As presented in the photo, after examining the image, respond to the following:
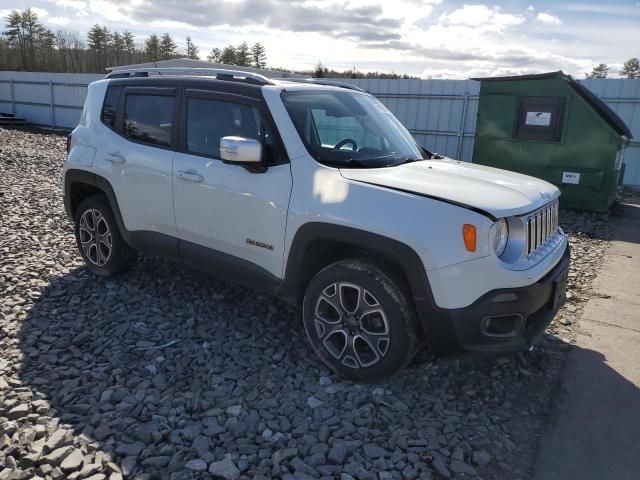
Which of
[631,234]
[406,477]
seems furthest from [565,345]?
[631,234]

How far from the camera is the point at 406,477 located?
2551 millimetres

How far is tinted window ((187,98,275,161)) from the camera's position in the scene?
366 cm

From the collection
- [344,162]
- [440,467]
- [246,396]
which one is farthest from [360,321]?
[344,162]

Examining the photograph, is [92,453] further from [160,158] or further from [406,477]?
[160,158]

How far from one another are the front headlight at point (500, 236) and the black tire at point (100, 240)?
3378 mm

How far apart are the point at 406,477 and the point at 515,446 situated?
728mm

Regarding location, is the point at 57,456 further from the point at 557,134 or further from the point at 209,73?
the point at 557,134

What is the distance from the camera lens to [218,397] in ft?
10.3

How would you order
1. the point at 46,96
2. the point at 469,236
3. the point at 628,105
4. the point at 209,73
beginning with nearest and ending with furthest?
the point at 469,236
the point at 209,73
the point at 628,105
the point at 46,96

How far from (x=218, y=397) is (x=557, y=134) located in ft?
27.0

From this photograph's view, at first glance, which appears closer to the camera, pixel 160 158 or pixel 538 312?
pixel 538 312

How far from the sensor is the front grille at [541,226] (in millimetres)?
3186

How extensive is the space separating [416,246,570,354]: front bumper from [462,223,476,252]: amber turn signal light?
0.29 m

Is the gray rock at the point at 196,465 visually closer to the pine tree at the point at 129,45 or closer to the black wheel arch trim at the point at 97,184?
the black wheel arch trim at the point at 97,184
